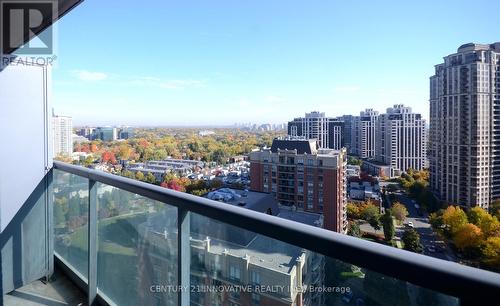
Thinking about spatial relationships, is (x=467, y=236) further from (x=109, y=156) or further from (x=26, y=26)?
(x=26, y=26)

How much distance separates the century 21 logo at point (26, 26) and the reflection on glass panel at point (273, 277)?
1.35m

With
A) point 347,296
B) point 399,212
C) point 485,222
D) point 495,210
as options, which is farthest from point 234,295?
point 399,212

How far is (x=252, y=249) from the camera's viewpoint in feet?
2.93

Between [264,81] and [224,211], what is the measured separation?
3652 centimetres

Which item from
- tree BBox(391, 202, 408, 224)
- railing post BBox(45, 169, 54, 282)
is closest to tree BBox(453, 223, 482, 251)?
tree BBox(391, 202, 408, 224)

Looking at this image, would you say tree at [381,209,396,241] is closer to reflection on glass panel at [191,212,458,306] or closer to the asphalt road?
the asphalt road

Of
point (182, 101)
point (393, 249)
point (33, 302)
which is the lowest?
point (33, 302)

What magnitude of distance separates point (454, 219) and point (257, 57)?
2135 centimetres

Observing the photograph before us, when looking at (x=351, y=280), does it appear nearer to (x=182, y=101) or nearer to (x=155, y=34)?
(x=155, y=34)

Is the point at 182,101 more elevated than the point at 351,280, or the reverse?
the point at 182,101

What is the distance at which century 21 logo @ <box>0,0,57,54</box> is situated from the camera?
1472 millimetres

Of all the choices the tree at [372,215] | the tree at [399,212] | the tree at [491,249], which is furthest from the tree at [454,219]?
the tree at [372,215]

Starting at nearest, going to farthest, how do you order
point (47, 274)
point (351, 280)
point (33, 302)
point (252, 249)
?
1. point (351, 280)
2. point (252, 249)
3. point (33, 302)
4. point (47, 274)

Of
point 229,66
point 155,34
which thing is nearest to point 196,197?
point 155,34
